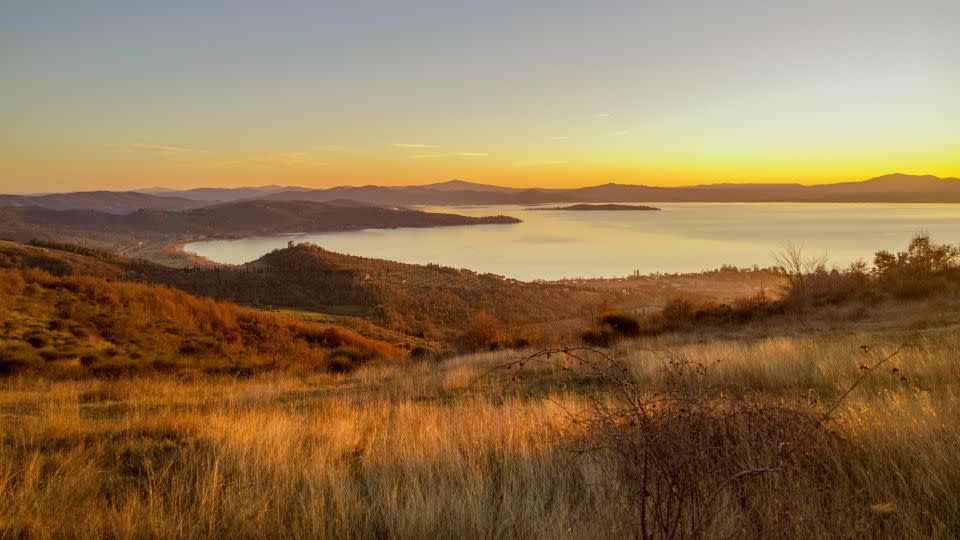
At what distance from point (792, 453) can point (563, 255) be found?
9143cm

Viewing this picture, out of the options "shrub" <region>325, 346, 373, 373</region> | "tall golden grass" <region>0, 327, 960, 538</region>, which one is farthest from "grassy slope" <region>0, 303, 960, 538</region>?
"shrub" <region>325, 346, 373, 373</region>

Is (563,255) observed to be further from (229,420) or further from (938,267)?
A: (229,420)

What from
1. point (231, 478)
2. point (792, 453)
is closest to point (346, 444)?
point (231, 478)

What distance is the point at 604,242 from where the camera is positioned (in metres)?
107

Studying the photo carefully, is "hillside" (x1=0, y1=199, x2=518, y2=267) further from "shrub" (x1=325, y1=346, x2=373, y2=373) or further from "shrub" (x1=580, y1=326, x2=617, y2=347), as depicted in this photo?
"shrub" (x1=580, y1=326, x2=617, y2=347)

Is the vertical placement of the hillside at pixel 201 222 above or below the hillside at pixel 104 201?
below

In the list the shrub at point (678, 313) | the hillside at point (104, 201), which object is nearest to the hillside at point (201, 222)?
the hillside at point (104, 201)

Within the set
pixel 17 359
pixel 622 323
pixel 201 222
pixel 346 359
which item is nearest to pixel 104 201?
pixel 201 222

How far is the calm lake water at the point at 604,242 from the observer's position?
234 feet

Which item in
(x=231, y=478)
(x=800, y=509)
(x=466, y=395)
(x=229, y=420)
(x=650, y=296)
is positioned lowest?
(x=650, y=296)

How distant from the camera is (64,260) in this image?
3878cm

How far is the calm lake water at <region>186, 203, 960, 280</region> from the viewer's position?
234 feet

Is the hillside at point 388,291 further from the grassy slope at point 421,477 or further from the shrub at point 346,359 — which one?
the grassy slope at point 421,477

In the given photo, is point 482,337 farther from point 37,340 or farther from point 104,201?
point 104,201
